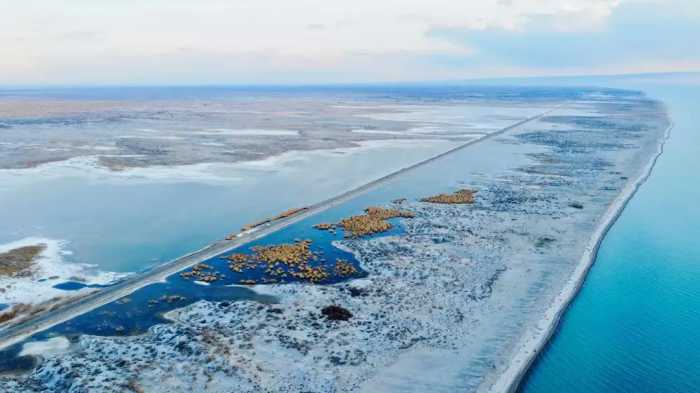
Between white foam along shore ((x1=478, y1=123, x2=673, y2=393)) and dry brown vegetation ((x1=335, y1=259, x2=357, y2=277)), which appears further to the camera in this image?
dry brown vegetation ((x1=335, y1=259, x2=357, y2=277))

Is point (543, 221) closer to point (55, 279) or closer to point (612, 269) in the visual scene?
point (612, 269)

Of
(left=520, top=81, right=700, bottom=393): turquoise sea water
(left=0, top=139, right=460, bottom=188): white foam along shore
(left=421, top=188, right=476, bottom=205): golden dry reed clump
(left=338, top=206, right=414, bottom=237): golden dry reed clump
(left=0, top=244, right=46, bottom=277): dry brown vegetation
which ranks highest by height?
(left=0, top=139, right=460, bottom=188): white foam along shore

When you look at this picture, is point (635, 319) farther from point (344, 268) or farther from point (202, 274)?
point (202, 274)

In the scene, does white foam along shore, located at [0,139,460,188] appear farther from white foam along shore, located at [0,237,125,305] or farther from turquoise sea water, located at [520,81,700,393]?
turquoise sea water, located at [520,81,700,393]

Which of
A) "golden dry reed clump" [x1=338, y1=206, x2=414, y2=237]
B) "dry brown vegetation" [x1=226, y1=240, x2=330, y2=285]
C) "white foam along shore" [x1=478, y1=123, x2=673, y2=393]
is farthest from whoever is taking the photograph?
"golden dry reed clump" [x1=338, y1=206, x2=414, y2=237]

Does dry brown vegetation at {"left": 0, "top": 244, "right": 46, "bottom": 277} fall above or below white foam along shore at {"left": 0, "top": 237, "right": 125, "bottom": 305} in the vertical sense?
above

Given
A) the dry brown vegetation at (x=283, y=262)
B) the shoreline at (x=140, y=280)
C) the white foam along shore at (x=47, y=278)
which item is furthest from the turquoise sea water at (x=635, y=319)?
the white foam along shore at (x=47, y=278)

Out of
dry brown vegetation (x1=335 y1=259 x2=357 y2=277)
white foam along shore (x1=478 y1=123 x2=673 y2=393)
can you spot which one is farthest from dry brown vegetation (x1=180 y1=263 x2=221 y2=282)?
white foam along shore (x1=478 y1=123 x2=673 y2=393)
